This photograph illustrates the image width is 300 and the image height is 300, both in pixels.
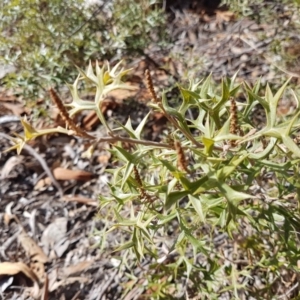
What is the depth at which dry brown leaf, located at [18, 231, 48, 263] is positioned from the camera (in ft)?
9.84

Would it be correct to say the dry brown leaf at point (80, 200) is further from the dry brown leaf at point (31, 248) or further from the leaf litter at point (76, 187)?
the dry brown leaf at point (31, 248)

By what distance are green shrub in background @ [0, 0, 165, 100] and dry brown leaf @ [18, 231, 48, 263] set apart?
81cm

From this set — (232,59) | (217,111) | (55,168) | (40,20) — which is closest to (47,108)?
(55,168)

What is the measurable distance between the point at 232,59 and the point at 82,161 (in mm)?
1250

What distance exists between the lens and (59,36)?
315 centimetres

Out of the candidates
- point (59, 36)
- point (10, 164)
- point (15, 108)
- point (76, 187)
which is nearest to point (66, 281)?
point (76, 187)

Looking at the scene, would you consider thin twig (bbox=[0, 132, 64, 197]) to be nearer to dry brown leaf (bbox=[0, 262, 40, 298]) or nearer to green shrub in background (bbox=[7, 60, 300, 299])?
dry brown leaf (bbox=[0, 262, 40, 298])

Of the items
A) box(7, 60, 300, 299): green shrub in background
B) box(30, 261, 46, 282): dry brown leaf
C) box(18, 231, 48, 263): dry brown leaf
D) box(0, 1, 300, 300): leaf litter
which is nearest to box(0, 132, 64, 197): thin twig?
box(0, 1, 300, 300): leaf litter

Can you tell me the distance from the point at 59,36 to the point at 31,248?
3.95 ft

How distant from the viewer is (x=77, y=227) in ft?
10.3

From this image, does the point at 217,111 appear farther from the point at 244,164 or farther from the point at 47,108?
the point at 47,108

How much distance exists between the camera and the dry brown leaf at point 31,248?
9.84 feet

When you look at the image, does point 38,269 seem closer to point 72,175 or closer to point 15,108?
point 72,175

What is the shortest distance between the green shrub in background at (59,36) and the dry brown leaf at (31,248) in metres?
0.81
